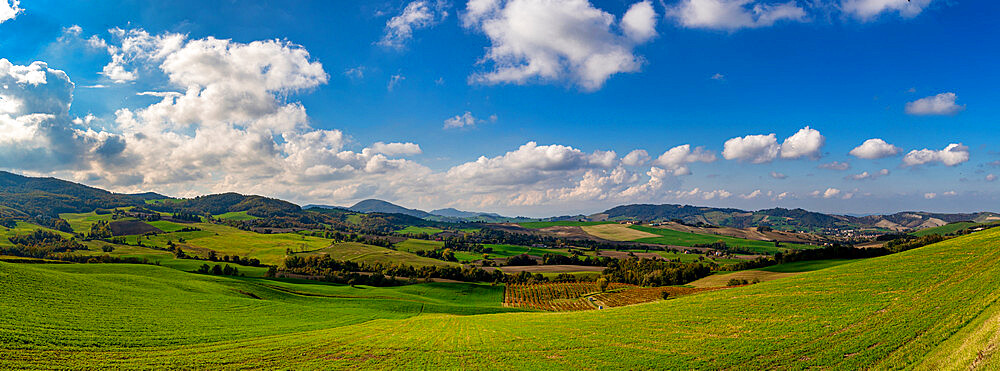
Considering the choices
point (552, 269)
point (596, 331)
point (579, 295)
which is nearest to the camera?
point (596, 331)

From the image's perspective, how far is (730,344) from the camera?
1195 inches

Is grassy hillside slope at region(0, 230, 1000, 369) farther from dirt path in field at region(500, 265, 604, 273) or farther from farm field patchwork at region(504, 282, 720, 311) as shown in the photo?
dirt path in field at region(500, 265, 604, 273)

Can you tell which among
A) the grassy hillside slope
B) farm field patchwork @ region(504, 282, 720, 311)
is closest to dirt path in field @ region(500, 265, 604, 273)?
farm field patchwork @ region(504, 282, 720, 311)

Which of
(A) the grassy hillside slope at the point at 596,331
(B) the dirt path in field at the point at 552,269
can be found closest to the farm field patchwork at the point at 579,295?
(A) the grassy hillside slope at the point at 596,331

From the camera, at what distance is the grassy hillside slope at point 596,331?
2553 cm

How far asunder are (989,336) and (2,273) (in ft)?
301

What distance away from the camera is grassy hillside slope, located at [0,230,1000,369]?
25531 mm

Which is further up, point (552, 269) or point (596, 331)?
point (596, 331)

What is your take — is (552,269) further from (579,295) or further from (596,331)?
(596,331)

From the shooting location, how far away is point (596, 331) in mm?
39750

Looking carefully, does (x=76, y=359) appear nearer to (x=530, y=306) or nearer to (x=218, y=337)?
(x=218, y=337)

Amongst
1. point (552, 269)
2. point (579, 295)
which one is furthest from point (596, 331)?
point (552, 269)

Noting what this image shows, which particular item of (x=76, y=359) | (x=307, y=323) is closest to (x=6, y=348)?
(x=76, y=359)

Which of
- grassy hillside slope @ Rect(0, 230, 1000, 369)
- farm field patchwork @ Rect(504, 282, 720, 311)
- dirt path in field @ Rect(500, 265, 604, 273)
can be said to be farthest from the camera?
dirt path in field @ Rect(500, 265, 604, 273)
